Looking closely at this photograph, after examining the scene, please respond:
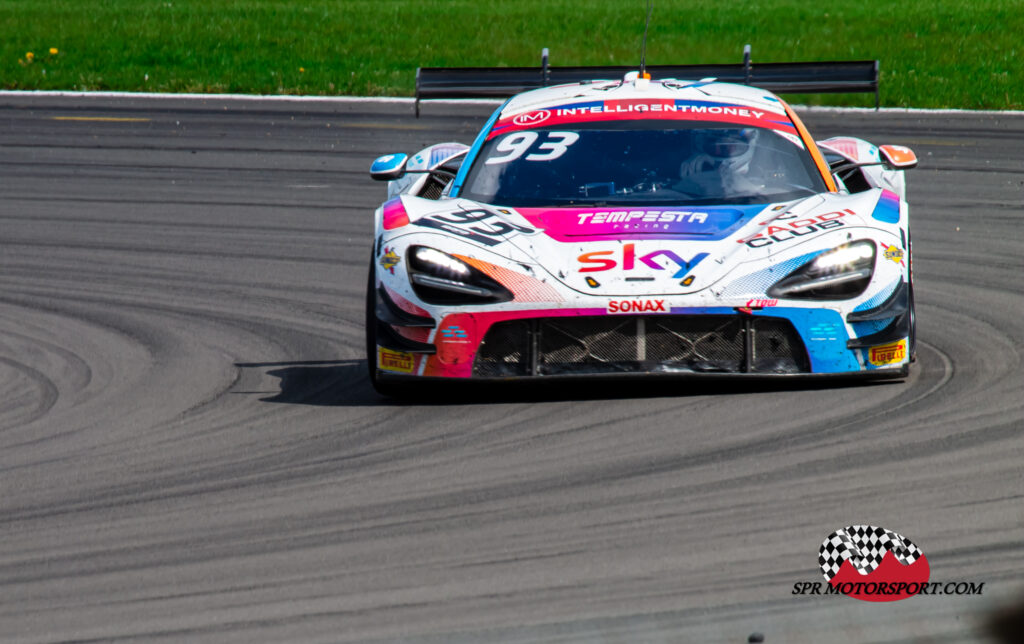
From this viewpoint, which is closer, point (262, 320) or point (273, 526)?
point (273, 526)

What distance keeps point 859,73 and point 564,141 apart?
3546 mm

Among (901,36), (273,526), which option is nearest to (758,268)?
(273,526)

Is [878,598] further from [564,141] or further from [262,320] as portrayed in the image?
[262,320]

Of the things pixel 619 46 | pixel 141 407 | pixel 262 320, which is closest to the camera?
pixel 141 407

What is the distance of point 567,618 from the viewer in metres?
3.48

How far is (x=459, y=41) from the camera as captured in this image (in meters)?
23.5

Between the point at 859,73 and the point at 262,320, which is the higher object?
the point at 859,73

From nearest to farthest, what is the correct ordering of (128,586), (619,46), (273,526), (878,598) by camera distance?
1. (878,598)
2. (128,586)
3. (273,526)
4. (619,46)

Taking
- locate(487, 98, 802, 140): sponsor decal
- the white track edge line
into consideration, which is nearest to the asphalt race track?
locate(487, 98, 802, 140): sponsor decal

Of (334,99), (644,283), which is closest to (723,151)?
(644,283)

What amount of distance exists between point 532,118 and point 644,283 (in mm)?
1807

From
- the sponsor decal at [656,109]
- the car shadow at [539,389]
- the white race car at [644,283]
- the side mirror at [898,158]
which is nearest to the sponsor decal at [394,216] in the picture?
the white race car at [644,283]

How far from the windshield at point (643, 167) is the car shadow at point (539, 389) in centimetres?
83

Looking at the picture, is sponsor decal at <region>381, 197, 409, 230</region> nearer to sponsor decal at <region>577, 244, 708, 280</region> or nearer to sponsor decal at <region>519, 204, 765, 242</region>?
sponsor decal at <region>519, 204, 765, 242</region>
